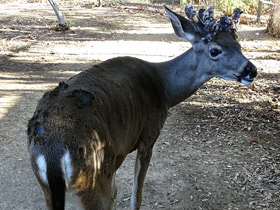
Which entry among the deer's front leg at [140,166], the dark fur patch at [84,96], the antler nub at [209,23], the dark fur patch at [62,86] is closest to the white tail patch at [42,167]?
the dark fur patch at [84,96]

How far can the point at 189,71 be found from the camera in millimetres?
4363

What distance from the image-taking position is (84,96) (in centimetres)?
288

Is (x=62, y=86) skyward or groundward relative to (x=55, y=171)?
skyward

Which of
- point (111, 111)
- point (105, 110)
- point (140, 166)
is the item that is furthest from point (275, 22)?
point (105, 110)

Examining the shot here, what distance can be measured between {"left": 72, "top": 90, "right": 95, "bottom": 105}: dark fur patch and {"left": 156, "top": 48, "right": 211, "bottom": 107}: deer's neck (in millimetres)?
1629

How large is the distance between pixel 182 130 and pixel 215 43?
2549 mm

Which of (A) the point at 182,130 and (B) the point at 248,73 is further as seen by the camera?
(A) the point at 182,130

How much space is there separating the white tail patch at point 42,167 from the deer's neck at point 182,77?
7.17ft

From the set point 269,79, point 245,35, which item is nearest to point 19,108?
point 269,79

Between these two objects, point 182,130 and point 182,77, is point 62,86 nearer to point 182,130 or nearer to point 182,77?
point 182,77

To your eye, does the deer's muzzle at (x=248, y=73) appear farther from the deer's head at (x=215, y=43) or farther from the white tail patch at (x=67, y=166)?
the white tail patch at (x=67, y=166)

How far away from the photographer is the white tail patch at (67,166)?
8.05ft

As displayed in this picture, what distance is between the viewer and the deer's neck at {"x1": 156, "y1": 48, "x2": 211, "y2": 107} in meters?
4.34

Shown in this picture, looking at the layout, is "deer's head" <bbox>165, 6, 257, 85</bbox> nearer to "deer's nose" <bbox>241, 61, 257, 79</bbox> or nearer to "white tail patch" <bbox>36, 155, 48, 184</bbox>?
"deer's nose" <bbox>241, 61, 257, 79</bbox>
